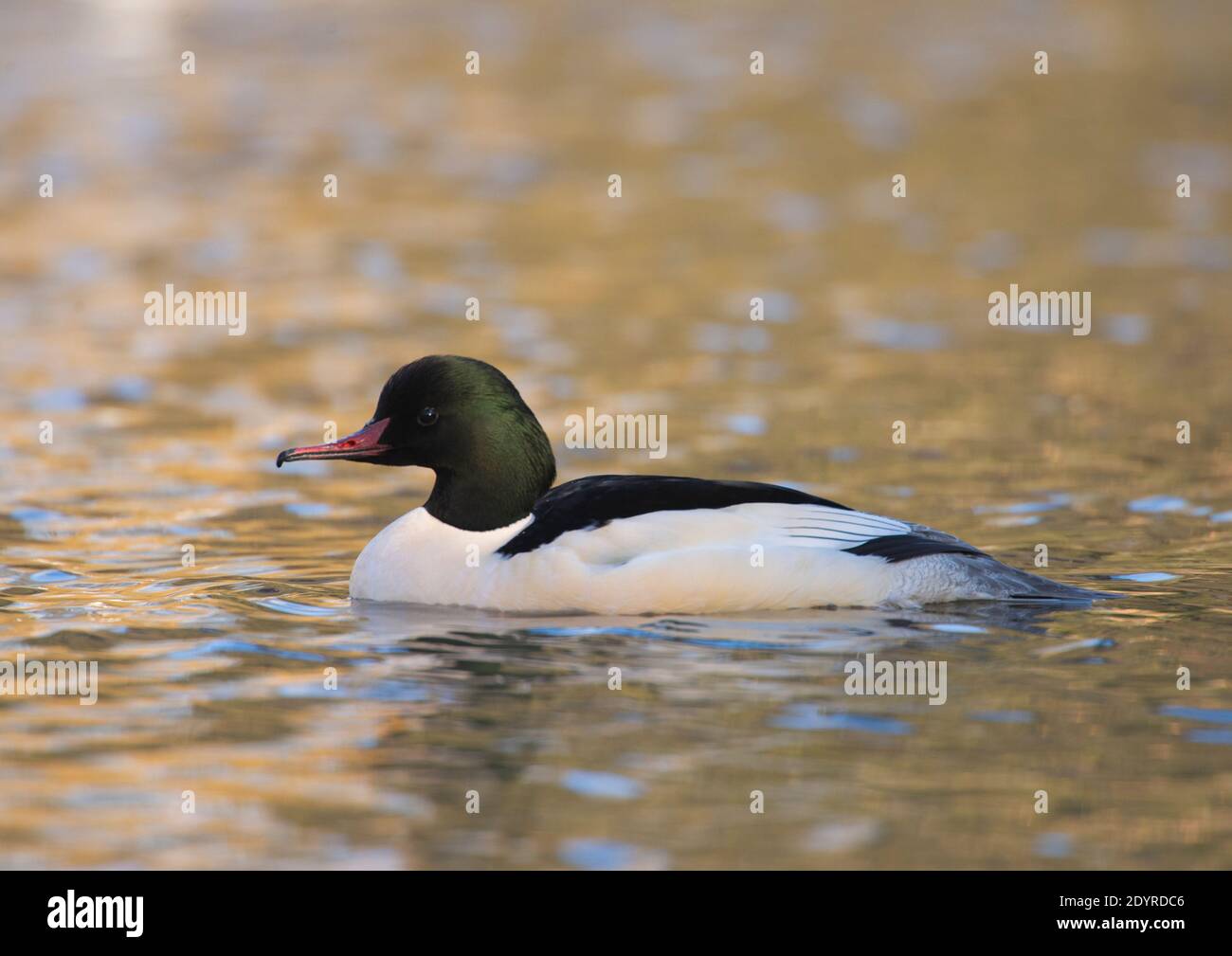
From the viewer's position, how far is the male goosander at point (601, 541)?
8.64 metres

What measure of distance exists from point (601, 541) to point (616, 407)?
17.3 ft

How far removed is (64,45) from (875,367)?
65.4 feet

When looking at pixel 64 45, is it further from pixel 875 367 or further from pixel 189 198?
pixel 875 367

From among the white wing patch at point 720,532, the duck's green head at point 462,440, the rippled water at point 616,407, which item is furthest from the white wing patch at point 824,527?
the duck's green head at point 462,440

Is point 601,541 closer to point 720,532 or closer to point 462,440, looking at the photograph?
point 720,532

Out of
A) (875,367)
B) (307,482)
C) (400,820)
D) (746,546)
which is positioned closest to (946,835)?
(400,820)

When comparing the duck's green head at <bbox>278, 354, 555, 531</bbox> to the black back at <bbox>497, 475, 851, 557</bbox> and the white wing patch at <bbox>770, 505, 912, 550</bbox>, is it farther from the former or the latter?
the white wing patch at <bbox>770, 505, 912, 550</bbox>

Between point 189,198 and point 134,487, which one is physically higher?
point 189,198

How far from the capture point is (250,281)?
18375mm

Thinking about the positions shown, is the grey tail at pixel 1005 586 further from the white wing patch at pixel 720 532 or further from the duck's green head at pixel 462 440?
the duck's green head at pixel 462 440

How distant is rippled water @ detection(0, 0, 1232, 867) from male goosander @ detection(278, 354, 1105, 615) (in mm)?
163

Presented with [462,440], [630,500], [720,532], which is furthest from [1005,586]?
[462,440]

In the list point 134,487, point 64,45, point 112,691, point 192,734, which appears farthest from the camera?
point 64,45

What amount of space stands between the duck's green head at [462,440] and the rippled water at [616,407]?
65 cm
